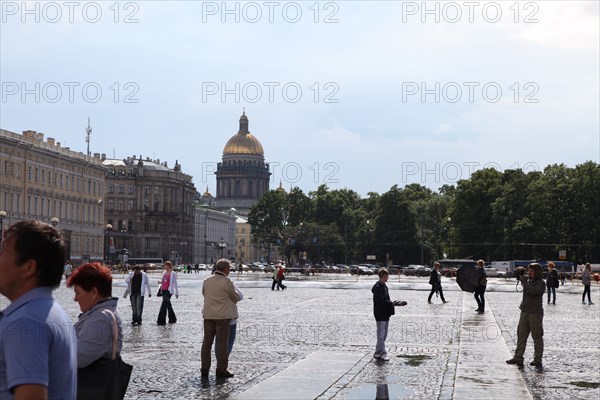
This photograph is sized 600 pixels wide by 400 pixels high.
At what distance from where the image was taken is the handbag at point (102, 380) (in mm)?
5762

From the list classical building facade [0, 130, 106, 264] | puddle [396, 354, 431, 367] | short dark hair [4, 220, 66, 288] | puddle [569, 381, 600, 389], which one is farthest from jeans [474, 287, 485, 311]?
classical building facade [0, 130, 106, 264]

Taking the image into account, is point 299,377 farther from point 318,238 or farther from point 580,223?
point 318,238

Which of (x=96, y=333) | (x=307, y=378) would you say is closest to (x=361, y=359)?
(x=307, y=378)

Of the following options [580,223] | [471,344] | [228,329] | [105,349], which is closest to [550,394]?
[228,329]

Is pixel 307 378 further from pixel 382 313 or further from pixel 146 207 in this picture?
pixel 146 207

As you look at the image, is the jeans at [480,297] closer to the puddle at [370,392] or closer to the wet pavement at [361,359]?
the wet pavement at [361,359]

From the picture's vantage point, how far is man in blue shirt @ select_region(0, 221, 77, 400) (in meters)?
4.12

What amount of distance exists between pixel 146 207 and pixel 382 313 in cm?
16417

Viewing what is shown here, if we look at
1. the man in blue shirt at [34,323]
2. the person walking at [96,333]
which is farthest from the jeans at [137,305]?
the man in blue shirt at [34,323]

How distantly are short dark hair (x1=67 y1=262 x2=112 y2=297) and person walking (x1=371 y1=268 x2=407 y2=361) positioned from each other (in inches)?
387

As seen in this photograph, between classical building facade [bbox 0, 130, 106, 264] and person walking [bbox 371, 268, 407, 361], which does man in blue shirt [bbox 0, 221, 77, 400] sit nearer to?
person walking [bbox 371, 268, 407, 361]

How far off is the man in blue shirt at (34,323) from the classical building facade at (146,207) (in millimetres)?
163415

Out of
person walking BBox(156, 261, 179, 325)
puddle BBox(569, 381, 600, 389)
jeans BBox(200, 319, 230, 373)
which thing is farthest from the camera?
person walking BBox(156, 261, 179, 325)

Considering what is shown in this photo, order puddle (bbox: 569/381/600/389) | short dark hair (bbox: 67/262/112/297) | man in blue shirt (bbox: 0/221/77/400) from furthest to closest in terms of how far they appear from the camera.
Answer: puddle (bbox: 569/381/600/389)
short dark hair (bbox: 67/262/112/297)
man in blue shirt (bbox: 0/221/77/400)
